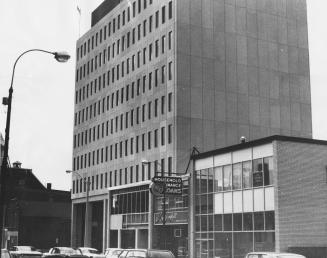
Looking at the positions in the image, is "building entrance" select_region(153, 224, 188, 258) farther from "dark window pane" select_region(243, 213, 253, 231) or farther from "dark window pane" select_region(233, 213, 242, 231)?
"dark window pane" select_region(243, 213, 253, 231)

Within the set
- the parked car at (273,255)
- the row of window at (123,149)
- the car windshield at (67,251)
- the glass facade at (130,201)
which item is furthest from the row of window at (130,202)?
the parked car at (273,255)

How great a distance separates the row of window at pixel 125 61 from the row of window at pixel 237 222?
71.4 ft

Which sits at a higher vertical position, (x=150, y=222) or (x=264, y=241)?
(x=150, y=222)

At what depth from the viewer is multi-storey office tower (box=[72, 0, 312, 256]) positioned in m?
58.1

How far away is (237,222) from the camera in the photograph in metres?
41.5

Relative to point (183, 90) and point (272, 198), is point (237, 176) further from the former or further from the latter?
point (183, 90)

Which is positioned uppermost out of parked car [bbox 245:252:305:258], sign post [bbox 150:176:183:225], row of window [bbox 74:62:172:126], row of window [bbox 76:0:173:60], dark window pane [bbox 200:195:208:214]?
row of window [bbox 76:0:173:60]

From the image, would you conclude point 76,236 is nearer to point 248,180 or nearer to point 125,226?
point 125,226

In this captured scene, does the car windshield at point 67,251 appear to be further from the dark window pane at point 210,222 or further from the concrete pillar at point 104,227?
the concrete pillar at point 104,227

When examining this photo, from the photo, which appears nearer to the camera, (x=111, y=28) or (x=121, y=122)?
(x=121, y=122)

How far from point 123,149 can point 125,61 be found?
1117cm

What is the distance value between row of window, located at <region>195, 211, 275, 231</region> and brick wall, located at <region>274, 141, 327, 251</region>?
3.49 ft

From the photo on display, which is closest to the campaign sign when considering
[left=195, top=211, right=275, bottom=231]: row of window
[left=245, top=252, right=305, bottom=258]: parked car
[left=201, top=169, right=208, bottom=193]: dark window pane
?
[left=201, top=169, right=208, bottom=193]: dark window pane

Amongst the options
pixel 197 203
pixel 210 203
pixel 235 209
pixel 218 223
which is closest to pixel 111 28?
pixel 197 203
